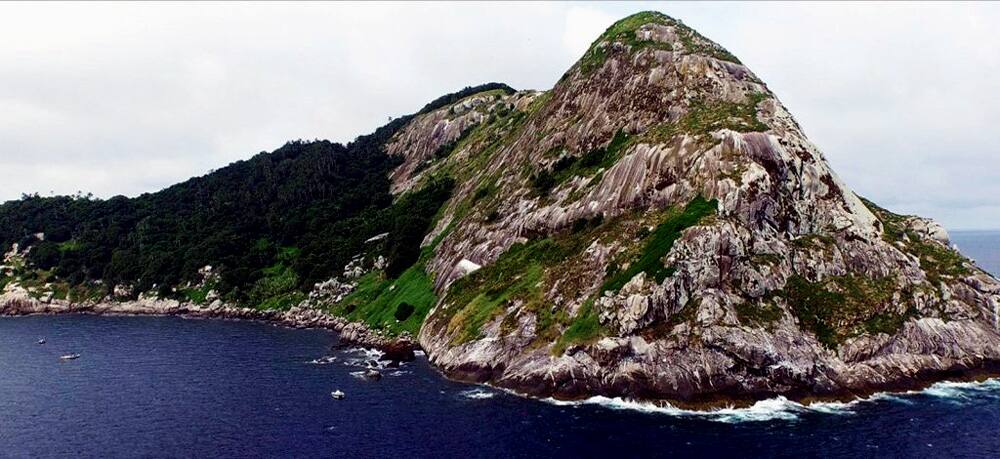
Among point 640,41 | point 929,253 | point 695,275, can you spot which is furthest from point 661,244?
point 640,41

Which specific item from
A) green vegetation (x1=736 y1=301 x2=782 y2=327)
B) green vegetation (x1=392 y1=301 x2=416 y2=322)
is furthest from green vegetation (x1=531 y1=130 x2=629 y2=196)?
A: green vegetation (x1=736 y1=301 x2=782 y2=327)

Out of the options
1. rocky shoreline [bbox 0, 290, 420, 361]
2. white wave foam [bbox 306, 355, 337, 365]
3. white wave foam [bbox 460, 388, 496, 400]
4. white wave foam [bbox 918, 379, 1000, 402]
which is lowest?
white wave foam [bbox 460, 388, 496, 400]

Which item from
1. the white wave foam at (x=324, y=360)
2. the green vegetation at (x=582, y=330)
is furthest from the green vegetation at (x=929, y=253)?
the white wave foam at (x=324, y=360)

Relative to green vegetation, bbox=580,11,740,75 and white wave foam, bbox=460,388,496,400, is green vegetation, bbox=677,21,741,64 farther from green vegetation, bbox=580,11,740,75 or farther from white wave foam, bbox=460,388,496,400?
white wave foam, bbox=460,388,496,400

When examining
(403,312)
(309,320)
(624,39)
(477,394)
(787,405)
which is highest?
(624,39)

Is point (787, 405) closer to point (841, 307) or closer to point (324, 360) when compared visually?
point (841, 307)

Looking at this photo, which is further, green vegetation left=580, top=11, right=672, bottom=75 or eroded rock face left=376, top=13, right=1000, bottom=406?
green vegetation left=580, top=11, right=672, bottom=75

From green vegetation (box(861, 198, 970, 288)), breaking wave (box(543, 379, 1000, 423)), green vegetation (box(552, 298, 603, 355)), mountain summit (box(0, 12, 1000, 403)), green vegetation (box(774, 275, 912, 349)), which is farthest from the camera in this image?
green vegetation (box(861, 198, 970, 288))

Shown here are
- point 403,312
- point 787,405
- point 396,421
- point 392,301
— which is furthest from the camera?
point 392,301
